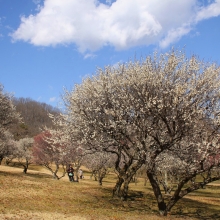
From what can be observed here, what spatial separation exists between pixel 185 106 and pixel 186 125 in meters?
1.33

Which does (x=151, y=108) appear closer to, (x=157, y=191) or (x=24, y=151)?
(x=157, y=191)

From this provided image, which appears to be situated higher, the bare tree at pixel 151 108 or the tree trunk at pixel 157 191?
the bare tree at pixel 151 108

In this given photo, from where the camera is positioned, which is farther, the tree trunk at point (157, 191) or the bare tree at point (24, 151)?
the bare tree at point (24, 151)

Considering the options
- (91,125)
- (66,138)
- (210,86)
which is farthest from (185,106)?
(66,138)

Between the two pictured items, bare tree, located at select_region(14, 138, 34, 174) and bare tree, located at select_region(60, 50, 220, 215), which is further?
bare tree, located at select_region(14, 138, 34, 174)

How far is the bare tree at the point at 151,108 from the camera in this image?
17.6 metres

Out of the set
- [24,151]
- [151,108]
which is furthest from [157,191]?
[24,151]

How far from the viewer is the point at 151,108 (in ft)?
59.5

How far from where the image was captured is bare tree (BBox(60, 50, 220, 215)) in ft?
57.8

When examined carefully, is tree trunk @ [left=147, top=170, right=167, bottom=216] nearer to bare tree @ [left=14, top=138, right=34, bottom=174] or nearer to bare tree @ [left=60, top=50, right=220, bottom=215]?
bare tree @ [left=60, top=50, right=220, bottom=215]

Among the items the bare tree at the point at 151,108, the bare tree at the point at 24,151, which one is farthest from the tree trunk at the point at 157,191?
the bare tree at the point at 24,151

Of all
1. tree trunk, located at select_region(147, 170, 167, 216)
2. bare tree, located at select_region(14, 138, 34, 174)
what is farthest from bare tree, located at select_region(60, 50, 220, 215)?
bare tree, located at select_region(14, 138, 34, 174)

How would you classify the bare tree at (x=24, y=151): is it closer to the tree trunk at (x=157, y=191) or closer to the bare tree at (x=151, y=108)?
the bare tree at (x=151, y=108)

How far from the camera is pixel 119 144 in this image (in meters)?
21.5
